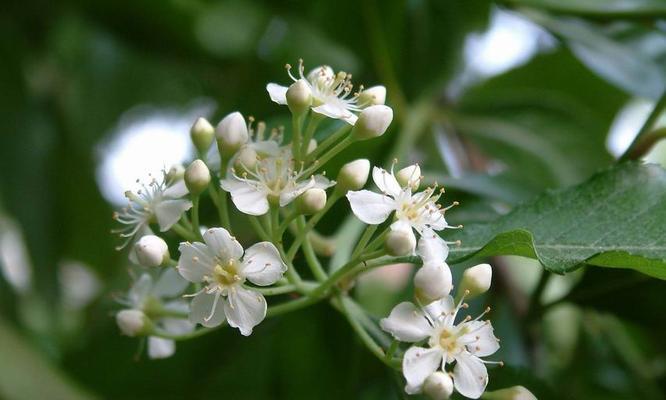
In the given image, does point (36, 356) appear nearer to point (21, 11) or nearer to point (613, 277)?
point (21, 11)

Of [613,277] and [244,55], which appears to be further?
[244,55]

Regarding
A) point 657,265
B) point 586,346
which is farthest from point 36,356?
point 657,265

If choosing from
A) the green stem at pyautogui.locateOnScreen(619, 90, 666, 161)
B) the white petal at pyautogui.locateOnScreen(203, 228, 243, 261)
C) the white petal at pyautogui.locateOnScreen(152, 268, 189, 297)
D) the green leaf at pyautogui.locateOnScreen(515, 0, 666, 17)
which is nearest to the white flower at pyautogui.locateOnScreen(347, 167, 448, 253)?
the white petal at pyautogui.locateOnScreen(203, 228, 243, 261)

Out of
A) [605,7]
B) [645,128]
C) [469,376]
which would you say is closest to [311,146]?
[469,376]

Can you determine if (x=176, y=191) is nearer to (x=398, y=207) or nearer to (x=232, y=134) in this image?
(x=232, y=134)

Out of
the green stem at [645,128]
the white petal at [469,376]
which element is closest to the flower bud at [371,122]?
the white petal at [469,376]

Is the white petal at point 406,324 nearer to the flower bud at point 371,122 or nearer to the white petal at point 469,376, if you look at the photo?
the white petal at point 469,376
